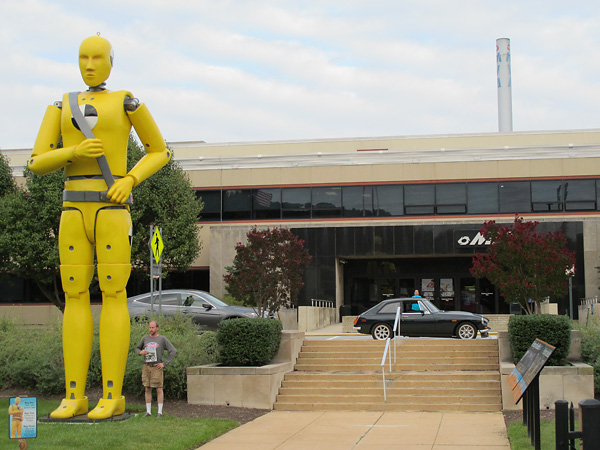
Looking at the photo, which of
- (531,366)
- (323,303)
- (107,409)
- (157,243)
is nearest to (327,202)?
(323,303)

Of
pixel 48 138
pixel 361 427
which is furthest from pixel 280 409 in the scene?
pixel 48 138

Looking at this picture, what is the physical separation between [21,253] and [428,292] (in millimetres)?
18379

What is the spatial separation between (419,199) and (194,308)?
682 inches

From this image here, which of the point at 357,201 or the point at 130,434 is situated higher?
the point at 357,201

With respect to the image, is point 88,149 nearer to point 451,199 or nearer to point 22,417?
point 22,417

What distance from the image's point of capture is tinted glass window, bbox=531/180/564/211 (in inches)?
1373

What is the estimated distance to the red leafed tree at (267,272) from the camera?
2403cm

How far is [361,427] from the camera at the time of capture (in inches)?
487

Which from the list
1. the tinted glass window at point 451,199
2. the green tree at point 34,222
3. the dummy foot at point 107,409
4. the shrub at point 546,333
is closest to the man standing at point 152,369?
the dummy foot at point 107,409

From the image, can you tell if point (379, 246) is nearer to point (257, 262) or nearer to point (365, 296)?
point (365, 296)

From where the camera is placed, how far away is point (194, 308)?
2127 cm

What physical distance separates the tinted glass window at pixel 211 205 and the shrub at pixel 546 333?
2401 centimetres

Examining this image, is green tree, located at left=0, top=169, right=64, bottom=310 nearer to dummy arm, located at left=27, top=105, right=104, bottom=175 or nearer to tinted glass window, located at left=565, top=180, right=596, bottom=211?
dummy arm, located at left=27, top=105, right=104, bottom=175

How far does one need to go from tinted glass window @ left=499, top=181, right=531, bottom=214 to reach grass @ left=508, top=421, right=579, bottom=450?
24.2m
